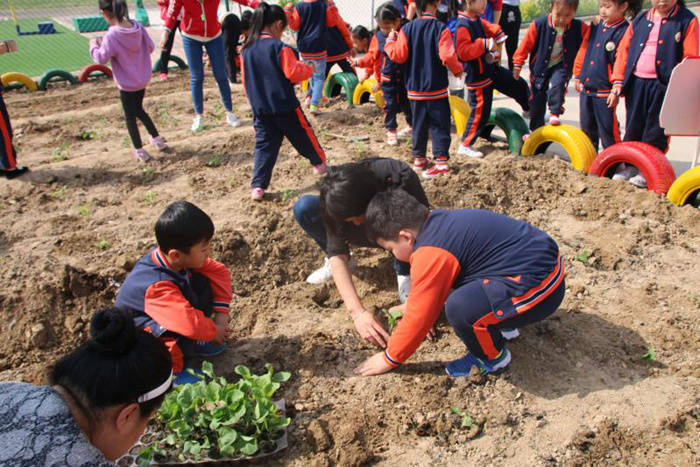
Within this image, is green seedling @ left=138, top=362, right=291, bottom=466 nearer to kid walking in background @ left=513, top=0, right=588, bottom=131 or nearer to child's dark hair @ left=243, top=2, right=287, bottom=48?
child's dark hair @ left=243, top=2, right=287, bottom=48

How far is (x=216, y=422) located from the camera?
226 centimetres

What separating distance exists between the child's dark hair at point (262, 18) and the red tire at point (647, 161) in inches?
120

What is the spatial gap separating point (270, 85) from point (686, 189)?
11.2ft

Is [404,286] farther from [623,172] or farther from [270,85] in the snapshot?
[623,172]

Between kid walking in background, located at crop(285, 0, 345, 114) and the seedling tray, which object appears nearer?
the seedling tray

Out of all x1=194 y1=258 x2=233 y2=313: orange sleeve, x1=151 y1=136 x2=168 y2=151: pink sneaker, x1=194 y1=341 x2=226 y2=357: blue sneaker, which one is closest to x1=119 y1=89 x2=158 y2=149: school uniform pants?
x1=151 y1=136 x2=168 y2=151: pink sneaker

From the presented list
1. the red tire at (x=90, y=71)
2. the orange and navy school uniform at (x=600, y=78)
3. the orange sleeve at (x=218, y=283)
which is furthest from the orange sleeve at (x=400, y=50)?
the red tire at (x=90, y=71)

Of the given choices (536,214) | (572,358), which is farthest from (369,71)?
(572,358)

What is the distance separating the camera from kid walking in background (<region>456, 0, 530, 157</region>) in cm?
525

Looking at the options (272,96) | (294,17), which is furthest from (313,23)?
(272,96)

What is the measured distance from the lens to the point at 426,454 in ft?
7.77

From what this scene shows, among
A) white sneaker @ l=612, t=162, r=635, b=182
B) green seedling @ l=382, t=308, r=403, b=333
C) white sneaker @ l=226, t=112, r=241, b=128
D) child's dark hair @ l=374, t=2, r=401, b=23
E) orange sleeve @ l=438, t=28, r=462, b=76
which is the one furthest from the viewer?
white sneaker @ l=226, t=112, r=241, b=128

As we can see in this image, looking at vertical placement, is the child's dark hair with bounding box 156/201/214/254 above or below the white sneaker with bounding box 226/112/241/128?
above

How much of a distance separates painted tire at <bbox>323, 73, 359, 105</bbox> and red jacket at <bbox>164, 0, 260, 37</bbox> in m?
2.15
